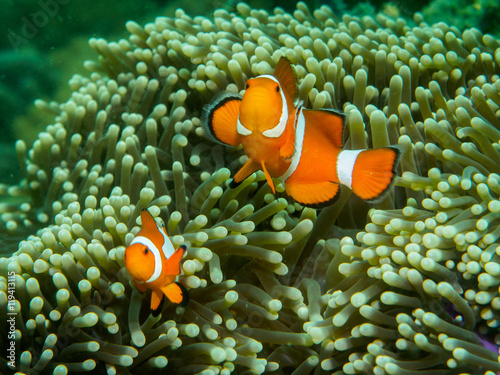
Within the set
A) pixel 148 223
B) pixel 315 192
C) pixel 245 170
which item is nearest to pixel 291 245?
pixel 315 192

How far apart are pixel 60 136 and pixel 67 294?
112 centimetres

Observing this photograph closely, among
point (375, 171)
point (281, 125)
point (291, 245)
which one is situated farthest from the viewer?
point (291, 245)

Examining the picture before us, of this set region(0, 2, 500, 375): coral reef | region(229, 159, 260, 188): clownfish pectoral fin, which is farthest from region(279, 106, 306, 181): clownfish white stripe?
region(0, 2, 500, 375): coral reef

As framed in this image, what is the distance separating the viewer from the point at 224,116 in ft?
3.96

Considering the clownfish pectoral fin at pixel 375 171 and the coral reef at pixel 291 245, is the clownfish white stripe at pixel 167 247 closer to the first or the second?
the coral reef at pixel 291 245

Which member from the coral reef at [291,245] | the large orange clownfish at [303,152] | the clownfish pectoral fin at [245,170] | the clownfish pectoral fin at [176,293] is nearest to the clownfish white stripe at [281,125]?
the large orange clownfish at [303,152]

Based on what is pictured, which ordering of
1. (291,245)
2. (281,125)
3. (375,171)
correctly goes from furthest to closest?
(291,245), (375,171), (281,125)

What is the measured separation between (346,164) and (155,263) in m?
0.62

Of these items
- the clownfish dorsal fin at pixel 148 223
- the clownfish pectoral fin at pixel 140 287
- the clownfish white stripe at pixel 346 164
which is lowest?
the clownfish pectoral fin at pixel 140 287

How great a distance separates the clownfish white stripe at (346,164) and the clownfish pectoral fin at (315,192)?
0.04 m

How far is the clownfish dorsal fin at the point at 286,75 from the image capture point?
1.23 meters

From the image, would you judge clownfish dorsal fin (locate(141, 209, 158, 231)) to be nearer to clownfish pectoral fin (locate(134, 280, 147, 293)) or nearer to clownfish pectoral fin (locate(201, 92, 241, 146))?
clownfish pectoral fin (locate(134, 280, 147, 293))

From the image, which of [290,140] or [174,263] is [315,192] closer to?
[290,140]

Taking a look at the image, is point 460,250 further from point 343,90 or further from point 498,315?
point 343,90
